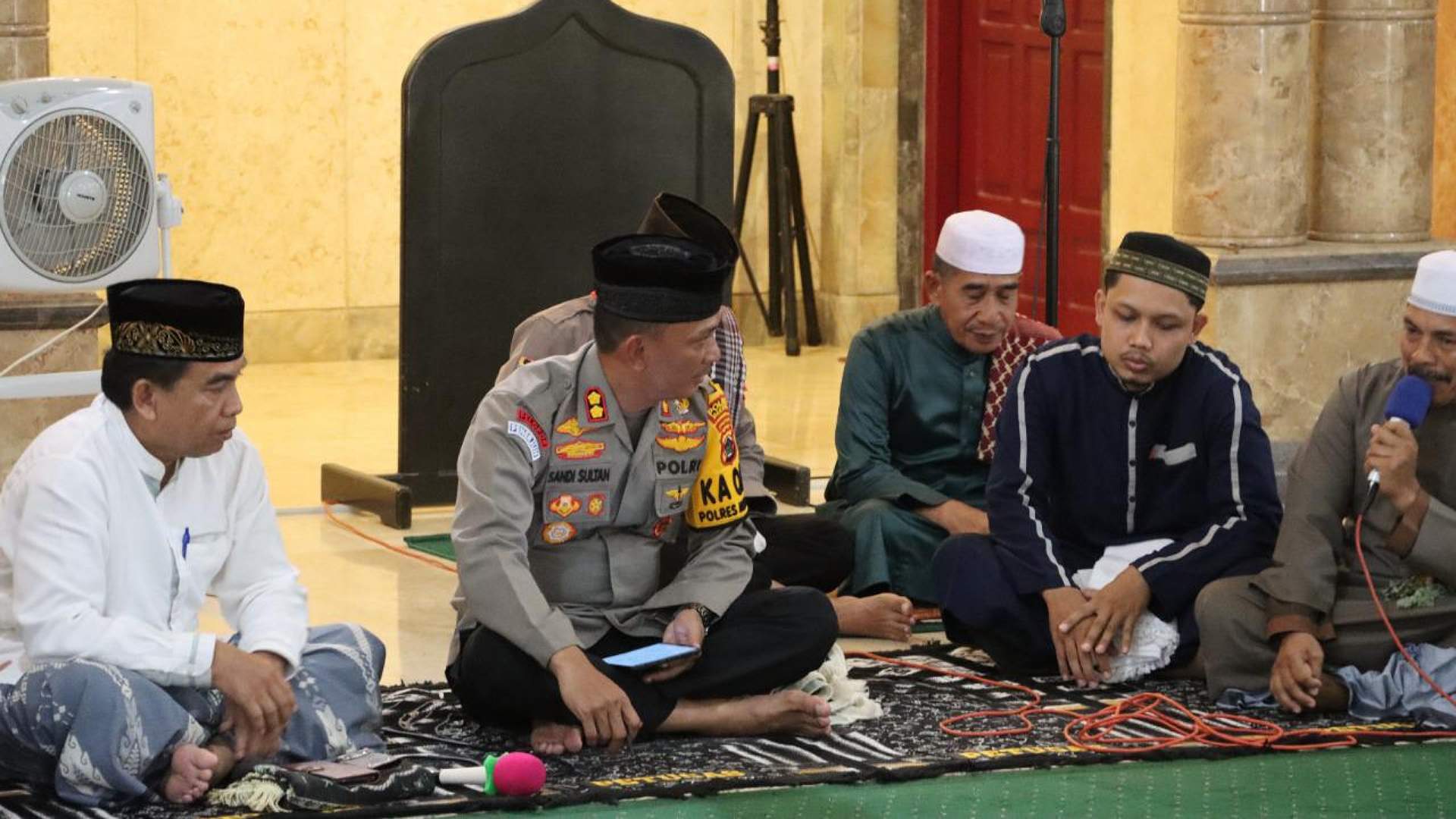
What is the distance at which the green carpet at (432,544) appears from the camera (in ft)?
19.6

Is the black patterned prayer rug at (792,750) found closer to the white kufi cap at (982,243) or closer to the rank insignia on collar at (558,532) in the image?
the rank insignia on collar at (558,532)

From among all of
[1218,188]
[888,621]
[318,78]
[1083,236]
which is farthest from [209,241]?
[888,621]

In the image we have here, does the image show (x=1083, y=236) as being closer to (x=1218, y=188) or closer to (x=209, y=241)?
(x=1218, y=188)

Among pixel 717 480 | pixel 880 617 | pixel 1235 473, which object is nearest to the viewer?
pixel 717 480

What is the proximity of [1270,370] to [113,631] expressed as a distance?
11.6 feet

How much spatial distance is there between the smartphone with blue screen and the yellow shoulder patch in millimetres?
261

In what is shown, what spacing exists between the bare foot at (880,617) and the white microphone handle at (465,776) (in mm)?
1377

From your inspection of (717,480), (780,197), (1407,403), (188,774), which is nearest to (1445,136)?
(780,197)

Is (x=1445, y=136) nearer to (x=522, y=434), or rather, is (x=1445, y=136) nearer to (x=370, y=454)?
(x=370, y=454)

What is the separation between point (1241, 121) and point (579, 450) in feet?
9.14

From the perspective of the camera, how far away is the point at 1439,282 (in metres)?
4.41

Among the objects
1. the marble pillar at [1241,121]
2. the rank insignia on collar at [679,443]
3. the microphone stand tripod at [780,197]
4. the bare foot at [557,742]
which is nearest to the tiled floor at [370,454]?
the microphone stand tripod at [780,197]

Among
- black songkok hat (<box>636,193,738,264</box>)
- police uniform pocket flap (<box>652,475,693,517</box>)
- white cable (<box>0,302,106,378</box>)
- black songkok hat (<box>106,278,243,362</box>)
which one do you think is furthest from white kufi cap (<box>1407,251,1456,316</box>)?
white cable (<box>0,302,106,378</box>)

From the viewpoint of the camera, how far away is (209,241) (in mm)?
9109
